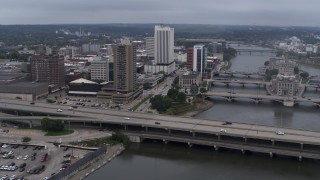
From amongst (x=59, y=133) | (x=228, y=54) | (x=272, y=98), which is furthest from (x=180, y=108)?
(x=228, y=54)

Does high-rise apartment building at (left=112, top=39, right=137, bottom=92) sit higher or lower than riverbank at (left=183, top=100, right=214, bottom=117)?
higher

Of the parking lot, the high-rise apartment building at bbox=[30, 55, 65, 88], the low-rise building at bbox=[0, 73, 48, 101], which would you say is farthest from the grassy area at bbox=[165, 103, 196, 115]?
the high-rise apartment building at bbox=[30, 55, 65, 88]

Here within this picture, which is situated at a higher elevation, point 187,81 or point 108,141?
point 187,81

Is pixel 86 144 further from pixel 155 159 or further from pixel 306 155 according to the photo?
pixel 306 155

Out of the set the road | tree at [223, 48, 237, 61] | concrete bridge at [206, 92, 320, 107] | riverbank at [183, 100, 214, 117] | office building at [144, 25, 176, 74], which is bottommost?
riverbank at [183, 100, 214, 117]

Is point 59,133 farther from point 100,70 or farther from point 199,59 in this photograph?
point 199,59

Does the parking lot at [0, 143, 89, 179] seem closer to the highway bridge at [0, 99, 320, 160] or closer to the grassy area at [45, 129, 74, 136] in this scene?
the grassy area at [45, 129, 74, 136]
